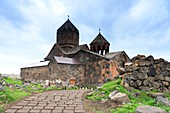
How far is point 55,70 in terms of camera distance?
792 inches

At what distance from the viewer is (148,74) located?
7105 mm

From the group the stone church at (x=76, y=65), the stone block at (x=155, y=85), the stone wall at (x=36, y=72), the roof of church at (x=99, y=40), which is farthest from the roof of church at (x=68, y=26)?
the stone block at (x=155, y=85)

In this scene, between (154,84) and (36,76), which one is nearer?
(154,84)

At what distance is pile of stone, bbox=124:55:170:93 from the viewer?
23.0 ft

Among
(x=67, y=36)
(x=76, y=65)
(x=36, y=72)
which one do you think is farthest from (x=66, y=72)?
(x=67, y=36)

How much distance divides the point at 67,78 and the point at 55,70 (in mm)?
1771

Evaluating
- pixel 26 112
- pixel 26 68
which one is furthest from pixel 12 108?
pixel 26 68

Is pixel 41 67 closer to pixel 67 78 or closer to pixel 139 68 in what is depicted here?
pixel 67 78

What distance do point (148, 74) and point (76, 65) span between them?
15.1 m

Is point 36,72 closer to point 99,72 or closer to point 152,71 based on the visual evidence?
point 99,72

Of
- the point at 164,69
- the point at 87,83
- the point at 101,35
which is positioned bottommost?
the point at 87,83

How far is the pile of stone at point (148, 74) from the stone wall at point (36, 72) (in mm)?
15480

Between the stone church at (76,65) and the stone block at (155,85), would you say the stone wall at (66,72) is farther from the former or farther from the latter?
the stone block at (155,85)

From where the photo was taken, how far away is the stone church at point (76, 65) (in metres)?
20.1
